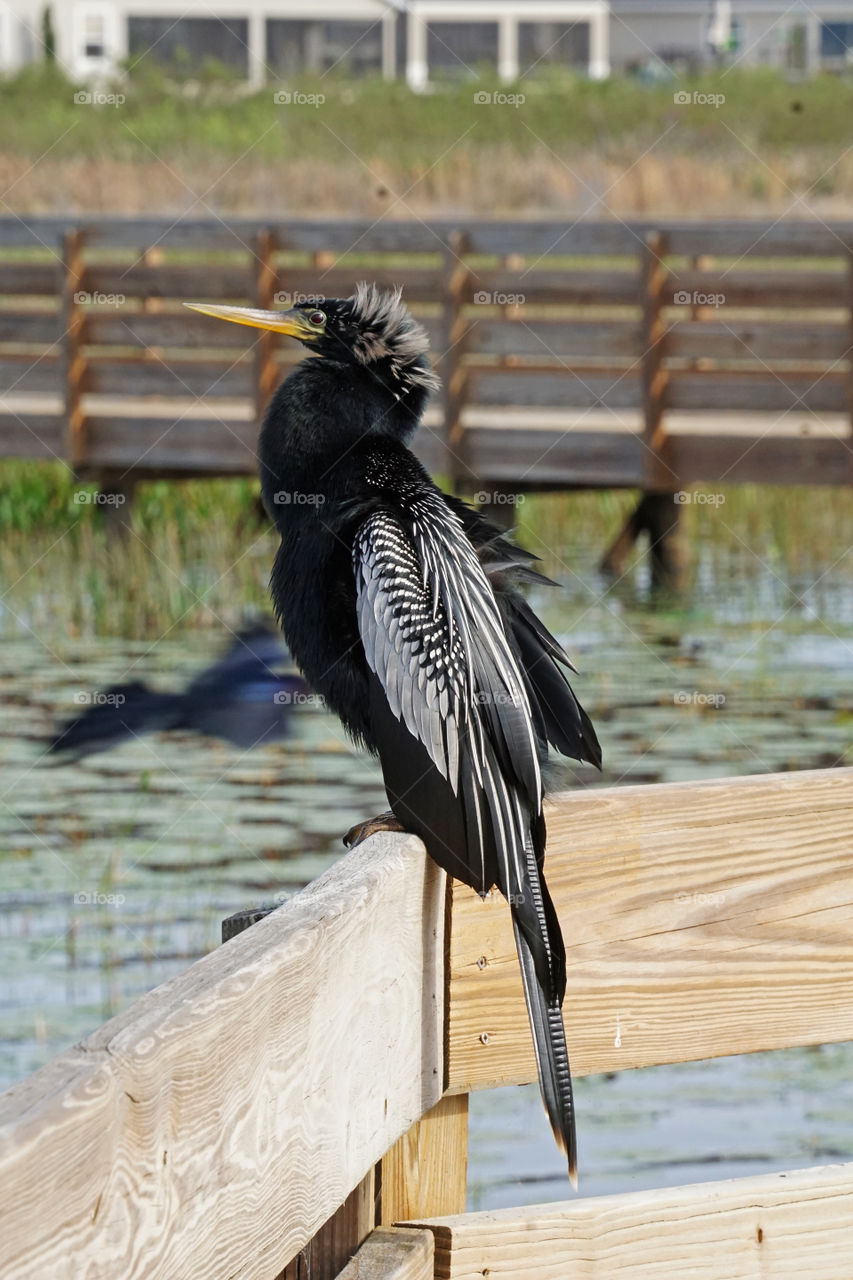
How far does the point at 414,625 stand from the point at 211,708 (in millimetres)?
5003

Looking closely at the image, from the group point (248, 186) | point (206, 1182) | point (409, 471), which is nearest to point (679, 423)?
point (409, 471)

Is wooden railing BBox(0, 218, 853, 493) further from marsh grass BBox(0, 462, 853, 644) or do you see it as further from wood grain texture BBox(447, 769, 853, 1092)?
wood grain texture BBox(447, 769, 853, 1092)

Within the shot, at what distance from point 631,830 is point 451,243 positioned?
8.29 metres

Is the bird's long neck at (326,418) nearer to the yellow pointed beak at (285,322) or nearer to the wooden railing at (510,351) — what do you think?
the yellow pointed beak at (285,322)

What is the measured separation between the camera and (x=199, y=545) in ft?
32.3

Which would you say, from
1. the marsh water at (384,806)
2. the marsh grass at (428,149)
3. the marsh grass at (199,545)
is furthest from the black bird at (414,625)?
the marsh grass at (428,149)

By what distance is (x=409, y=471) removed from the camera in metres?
2.45

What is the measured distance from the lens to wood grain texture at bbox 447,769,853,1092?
1582mm

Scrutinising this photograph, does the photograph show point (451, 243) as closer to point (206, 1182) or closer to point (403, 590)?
point (403, 590)

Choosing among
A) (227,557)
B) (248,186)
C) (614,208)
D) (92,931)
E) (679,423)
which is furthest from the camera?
(248,186)

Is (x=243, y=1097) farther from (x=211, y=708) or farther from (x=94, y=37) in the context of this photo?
(x=94, y=37)

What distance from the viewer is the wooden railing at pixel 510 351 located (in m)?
9.31

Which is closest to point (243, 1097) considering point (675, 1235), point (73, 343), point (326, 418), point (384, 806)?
point (675, 1235)

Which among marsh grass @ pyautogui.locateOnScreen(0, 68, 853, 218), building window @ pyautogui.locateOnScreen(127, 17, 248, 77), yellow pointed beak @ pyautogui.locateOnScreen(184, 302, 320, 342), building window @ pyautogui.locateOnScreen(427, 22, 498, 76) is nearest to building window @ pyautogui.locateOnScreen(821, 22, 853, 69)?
building window @ pyautogui.locateOnScreen(427, 22, 498, 76)
